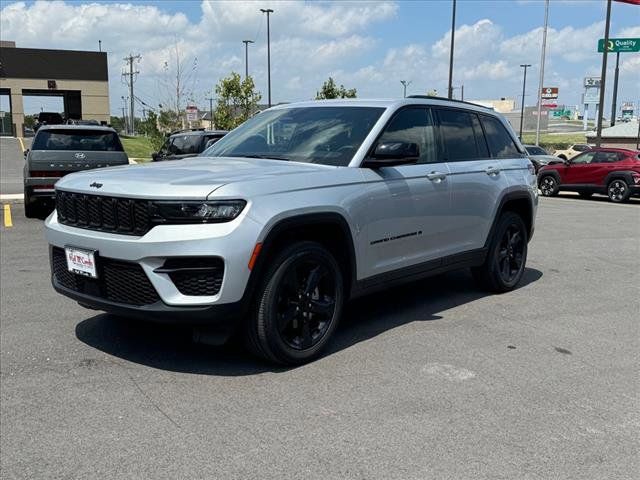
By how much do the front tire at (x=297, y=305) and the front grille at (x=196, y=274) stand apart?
0.34 meters

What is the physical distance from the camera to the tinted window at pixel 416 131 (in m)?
5.06

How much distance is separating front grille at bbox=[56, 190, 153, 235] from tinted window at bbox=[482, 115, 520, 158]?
3.86m

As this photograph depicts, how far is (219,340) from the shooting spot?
397 cm

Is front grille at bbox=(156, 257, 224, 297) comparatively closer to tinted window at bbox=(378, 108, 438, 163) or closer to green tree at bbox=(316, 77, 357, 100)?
tinted window at bbox=(378, 108, 438, 163)

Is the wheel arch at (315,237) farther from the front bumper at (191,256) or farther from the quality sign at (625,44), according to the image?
the quality sign at (625,44)

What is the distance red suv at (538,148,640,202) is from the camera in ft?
61.7

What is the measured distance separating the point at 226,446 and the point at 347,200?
6.30 ft

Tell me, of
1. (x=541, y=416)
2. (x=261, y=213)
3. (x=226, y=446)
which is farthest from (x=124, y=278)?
(x=541, y=416)

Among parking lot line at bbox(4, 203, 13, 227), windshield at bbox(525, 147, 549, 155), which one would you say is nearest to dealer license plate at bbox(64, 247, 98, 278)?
parking lot line at bbox(4, 203, 13, 227)

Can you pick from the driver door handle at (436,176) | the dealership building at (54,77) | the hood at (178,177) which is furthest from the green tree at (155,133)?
the hood at (178,177)

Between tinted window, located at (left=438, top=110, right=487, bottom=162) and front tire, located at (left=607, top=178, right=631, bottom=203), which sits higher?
tinted window, located at (left=438, top=110, right=487, bottom=162)

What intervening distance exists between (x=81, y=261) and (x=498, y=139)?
4.37 meters

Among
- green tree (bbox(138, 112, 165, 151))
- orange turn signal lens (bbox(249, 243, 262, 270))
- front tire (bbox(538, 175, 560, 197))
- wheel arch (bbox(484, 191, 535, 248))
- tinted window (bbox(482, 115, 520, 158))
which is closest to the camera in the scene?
orange turn signal lens (bbox(249, 243, 262, 270))

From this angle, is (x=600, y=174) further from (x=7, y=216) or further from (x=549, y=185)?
(x=7, y=216)
